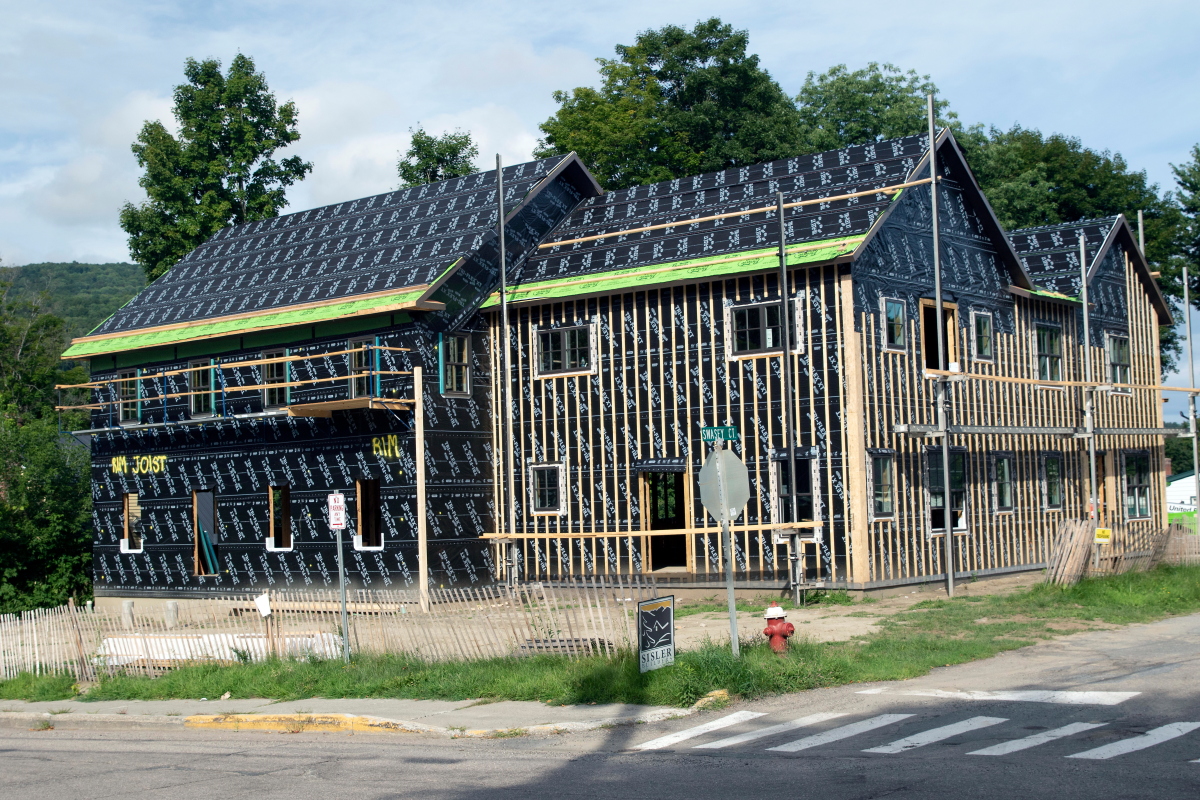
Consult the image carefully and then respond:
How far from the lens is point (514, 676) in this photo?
16391mm

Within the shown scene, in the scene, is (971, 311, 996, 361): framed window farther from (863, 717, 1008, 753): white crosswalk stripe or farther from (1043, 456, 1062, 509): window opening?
(863, 717, 1008, 753): white crosswalk stripe

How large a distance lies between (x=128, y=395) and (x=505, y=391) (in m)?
11.7

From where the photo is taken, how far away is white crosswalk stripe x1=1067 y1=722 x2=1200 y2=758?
1108 cm

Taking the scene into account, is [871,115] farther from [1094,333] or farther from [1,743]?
[1,743]

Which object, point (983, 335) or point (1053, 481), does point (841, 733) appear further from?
point (1053, 481)

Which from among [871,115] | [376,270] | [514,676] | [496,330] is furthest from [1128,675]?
[871,115]

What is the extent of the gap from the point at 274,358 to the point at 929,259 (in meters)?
15.6

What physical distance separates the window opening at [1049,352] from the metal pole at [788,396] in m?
8.65

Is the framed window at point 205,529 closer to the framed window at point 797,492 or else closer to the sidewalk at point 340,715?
the sidewalk at point 340,715

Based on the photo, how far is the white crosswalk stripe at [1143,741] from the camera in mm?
11078

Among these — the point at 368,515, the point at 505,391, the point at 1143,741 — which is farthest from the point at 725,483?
the point at 368,515

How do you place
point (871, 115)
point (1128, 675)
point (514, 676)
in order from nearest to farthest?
point (1128, 675) < point (514, 676) < point (871, 115)

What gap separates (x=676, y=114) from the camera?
168ft

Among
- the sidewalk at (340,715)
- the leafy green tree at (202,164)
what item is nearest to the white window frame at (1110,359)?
the sidewalk at (340,715)
